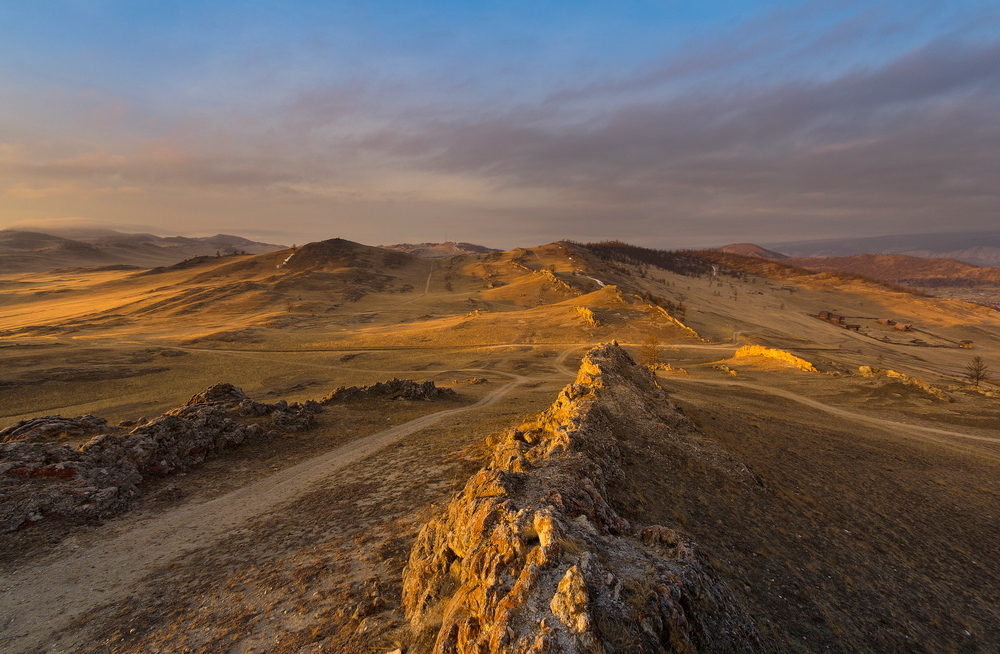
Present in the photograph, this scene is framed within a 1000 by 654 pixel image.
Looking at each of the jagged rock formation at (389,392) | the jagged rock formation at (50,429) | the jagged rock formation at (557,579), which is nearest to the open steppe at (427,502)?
the jagged rock formation at (389,392)

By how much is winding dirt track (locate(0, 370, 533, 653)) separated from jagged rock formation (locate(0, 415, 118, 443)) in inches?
346

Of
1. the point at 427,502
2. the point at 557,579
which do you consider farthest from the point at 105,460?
the point at 557,579

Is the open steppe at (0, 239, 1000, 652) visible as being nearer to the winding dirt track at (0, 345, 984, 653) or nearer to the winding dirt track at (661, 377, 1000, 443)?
the winding dirt track at (0, 345, 984, 653)

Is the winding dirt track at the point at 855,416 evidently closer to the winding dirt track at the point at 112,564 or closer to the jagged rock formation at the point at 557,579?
the jagged rock formation at the point at 557,579

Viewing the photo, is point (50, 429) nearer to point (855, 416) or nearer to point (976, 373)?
point (855, 416)

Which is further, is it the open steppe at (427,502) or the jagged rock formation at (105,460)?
the jagged rock formation at (105,460)

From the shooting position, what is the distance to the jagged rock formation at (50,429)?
50.6 feet

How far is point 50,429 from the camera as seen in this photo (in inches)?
648

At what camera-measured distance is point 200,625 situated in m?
7.40

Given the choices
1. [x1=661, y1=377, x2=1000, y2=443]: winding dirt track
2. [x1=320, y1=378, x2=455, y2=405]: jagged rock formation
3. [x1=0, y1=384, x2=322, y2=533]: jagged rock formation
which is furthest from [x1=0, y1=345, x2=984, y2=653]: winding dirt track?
[x1=661, y1=377, x2=1000, y2=443]: winding dirt track

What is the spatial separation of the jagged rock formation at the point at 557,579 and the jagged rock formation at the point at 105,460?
10.9m

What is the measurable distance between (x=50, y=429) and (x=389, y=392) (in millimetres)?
15361

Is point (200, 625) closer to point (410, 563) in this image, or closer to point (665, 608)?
point (410, 563)

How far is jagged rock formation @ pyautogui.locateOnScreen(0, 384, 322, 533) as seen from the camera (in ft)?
37.2
